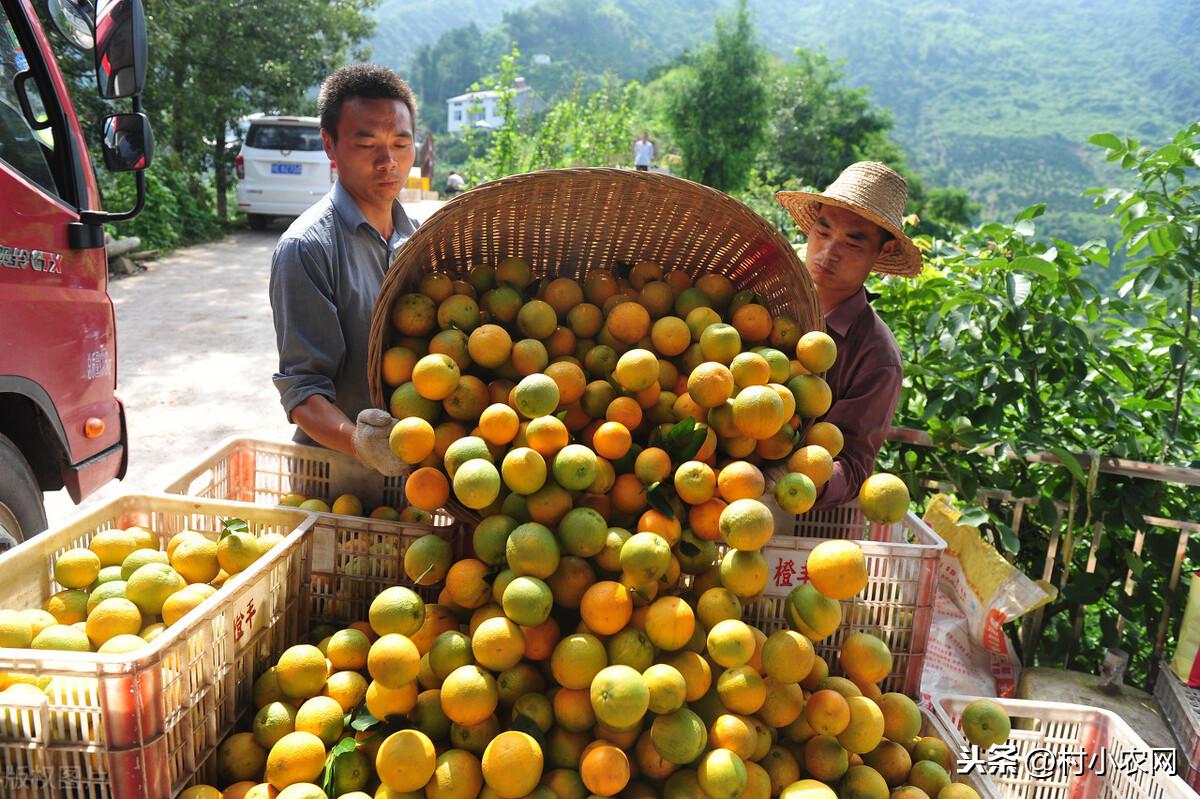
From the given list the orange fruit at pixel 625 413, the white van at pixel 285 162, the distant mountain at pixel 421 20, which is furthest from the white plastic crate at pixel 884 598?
the distant mountain at pixel 421 20

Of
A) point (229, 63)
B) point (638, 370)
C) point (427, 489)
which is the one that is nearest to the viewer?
point (427, 489)

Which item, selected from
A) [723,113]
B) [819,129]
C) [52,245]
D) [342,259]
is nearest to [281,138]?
[52,245]

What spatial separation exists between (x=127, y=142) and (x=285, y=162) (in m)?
12.3

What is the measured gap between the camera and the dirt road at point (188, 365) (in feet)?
18.2

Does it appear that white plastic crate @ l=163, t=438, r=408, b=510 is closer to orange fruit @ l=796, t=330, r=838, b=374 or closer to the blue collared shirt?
the blue collared shirt

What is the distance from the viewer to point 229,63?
15539mm

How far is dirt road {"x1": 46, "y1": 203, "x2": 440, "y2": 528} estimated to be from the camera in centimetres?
555

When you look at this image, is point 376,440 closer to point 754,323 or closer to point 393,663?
point 393,663

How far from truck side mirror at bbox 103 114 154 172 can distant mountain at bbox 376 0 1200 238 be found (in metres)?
36.4

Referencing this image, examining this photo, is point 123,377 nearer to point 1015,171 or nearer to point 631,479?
point 631,479

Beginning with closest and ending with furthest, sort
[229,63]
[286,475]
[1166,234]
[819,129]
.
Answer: [286,475], [1166,234], [229,63], [819,129]

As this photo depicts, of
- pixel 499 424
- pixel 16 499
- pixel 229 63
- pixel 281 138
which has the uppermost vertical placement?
pixel 229 63

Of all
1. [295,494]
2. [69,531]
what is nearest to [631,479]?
[295,494]

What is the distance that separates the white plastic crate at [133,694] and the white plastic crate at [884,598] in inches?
46.0
